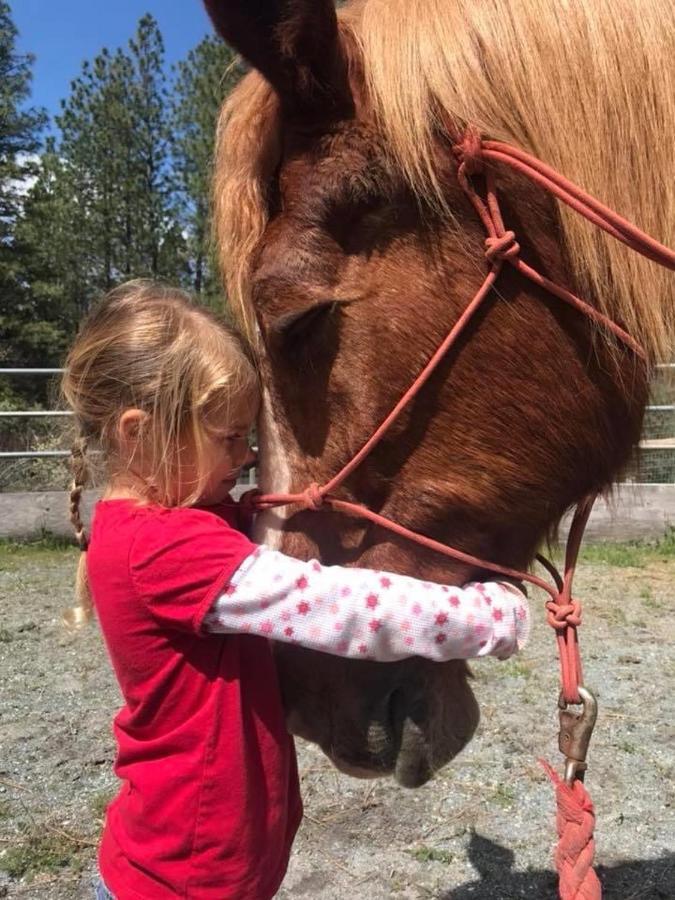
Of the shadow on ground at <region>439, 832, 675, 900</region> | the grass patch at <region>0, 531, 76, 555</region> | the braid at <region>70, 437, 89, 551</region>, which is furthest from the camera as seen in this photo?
the grass patch at <region>0, 531, 76, 555</region>

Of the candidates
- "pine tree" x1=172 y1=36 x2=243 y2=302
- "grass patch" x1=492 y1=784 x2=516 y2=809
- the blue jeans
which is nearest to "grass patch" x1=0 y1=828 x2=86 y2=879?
the blue jeans

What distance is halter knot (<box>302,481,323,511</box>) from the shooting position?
4.59 ft

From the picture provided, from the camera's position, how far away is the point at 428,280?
54.4 inches

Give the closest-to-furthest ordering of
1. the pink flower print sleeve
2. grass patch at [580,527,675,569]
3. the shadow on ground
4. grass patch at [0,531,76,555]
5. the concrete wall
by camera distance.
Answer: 1. the pink flower print sleeve
2. the shadow on ground
3. grass patch at [580,527,675,569]
4. grass patch at [0,531,76,555]
5. the concrete wall

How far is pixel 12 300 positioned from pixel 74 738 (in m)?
20.8

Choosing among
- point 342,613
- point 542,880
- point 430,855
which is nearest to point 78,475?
point 342,613

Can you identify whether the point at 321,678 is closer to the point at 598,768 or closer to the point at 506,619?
the point at 506,619

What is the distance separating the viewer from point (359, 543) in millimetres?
1461

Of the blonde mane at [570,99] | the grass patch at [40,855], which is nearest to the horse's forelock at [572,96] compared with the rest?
the blonde mane at [570,99]

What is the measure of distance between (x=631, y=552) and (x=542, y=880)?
5.18 meters

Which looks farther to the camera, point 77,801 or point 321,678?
point 77,801

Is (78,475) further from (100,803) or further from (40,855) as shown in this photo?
(100,803)

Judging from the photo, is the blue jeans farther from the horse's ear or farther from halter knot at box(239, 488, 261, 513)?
the horse's ear

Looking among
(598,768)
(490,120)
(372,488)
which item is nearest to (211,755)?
(372,488)
